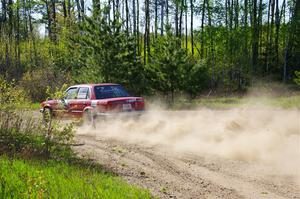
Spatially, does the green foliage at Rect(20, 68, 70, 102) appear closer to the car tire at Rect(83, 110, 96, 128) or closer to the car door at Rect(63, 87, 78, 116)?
the car door at Rect(63, 87, 78, 116)

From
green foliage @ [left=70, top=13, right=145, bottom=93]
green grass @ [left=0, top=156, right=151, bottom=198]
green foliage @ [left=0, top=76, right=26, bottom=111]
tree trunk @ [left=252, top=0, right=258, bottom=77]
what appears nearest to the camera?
green grass @ [left=0, top=156, right=151, bottom=198]

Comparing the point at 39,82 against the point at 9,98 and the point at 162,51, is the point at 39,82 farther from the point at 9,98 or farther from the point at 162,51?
the point at 9,98

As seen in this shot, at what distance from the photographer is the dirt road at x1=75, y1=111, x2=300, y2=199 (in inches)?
239

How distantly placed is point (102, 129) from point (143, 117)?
1.47 metres

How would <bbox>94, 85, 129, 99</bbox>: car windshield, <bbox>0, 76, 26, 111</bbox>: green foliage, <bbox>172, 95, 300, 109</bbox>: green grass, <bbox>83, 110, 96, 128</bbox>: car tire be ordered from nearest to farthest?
<bbox>0, 76, 26, 111</bbox>: green foliage, <bbox>83, 110, 96, 128</bbox>: car tire, <bbox>94, 85, 129, 99</bbox>: car windshield, <bbox>172, 95, 300, 109</bbox>: green grass

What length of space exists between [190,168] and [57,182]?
2.76m

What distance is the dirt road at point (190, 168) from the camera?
607 cm

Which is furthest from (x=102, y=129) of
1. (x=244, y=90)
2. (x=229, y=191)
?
(x=244, y=90)

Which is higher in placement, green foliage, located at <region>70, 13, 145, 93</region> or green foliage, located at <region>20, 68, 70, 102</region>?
green foliage, located at <region>70, 13, 145, 93</region>

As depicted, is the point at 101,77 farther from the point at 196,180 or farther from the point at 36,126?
the point at 196,180

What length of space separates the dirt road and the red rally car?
4.99 ft

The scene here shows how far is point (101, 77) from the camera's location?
22156 millimetres

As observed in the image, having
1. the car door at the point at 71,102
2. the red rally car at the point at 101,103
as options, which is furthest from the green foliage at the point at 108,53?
the red rally car at the point at 101,103

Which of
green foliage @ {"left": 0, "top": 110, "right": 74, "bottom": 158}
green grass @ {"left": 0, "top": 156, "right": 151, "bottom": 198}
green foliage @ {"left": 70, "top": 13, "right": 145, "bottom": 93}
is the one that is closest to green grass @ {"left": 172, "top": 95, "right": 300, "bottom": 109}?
green foliage @ {"left": 70, "top": 13, "right": 145, "bottom": 93}
